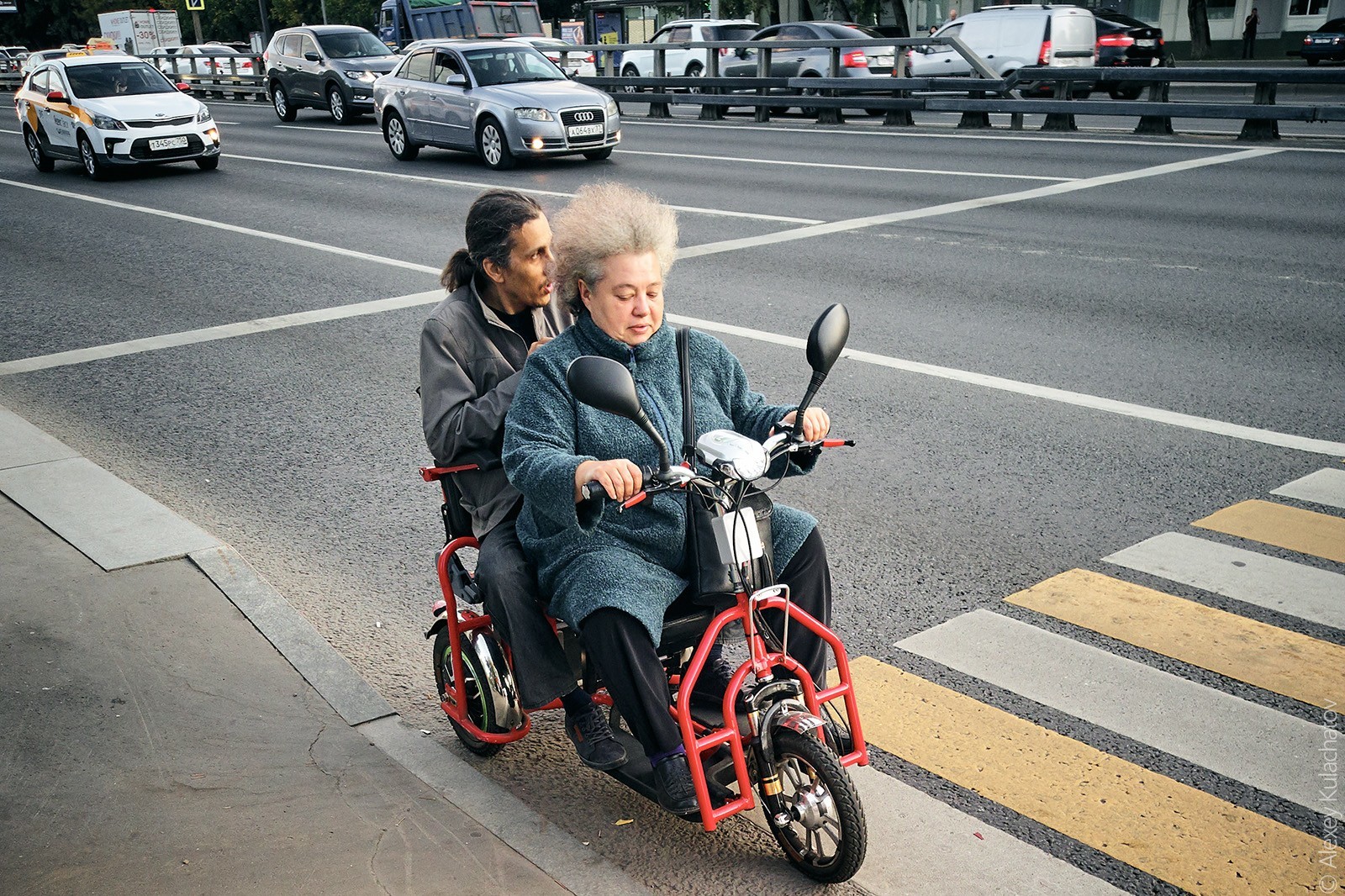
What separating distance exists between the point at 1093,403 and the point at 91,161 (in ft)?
54.4

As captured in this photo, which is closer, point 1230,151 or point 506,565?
point 506,565

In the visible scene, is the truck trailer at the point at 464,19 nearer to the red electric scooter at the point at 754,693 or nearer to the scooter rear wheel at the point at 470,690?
the scooter rear wheel at the point at 470,690

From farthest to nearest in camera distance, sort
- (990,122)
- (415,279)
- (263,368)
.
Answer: (990,122), (415,279), (263,368)

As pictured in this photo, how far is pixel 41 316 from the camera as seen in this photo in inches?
388

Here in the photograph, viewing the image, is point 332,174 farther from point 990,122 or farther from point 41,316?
point 990,122

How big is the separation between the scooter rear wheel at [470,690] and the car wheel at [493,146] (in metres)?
15.0

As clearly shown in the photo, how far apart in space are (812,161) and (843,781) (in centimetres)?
1598

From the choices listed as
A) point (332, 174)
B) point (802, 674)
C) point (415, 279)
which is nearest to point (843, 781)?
point (802, 674)

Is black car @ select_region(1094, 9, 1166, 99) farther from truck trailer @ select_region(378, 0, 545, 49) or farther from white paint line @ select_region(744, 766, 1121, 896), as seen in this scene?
white paint line @ select_region(744, 766, 1121, 896)

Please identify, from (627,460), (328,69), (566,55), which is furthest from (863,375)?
(566,55)

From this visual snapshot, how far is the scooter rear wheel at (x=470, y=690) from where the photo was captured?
347 centimetres

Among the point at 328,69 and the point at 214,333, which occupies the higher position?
the point at 328,69

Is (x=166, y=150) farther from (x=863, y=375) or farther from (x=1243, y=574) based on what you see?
(x=1243, y=574)

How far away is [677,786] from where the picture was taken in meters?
2.94
